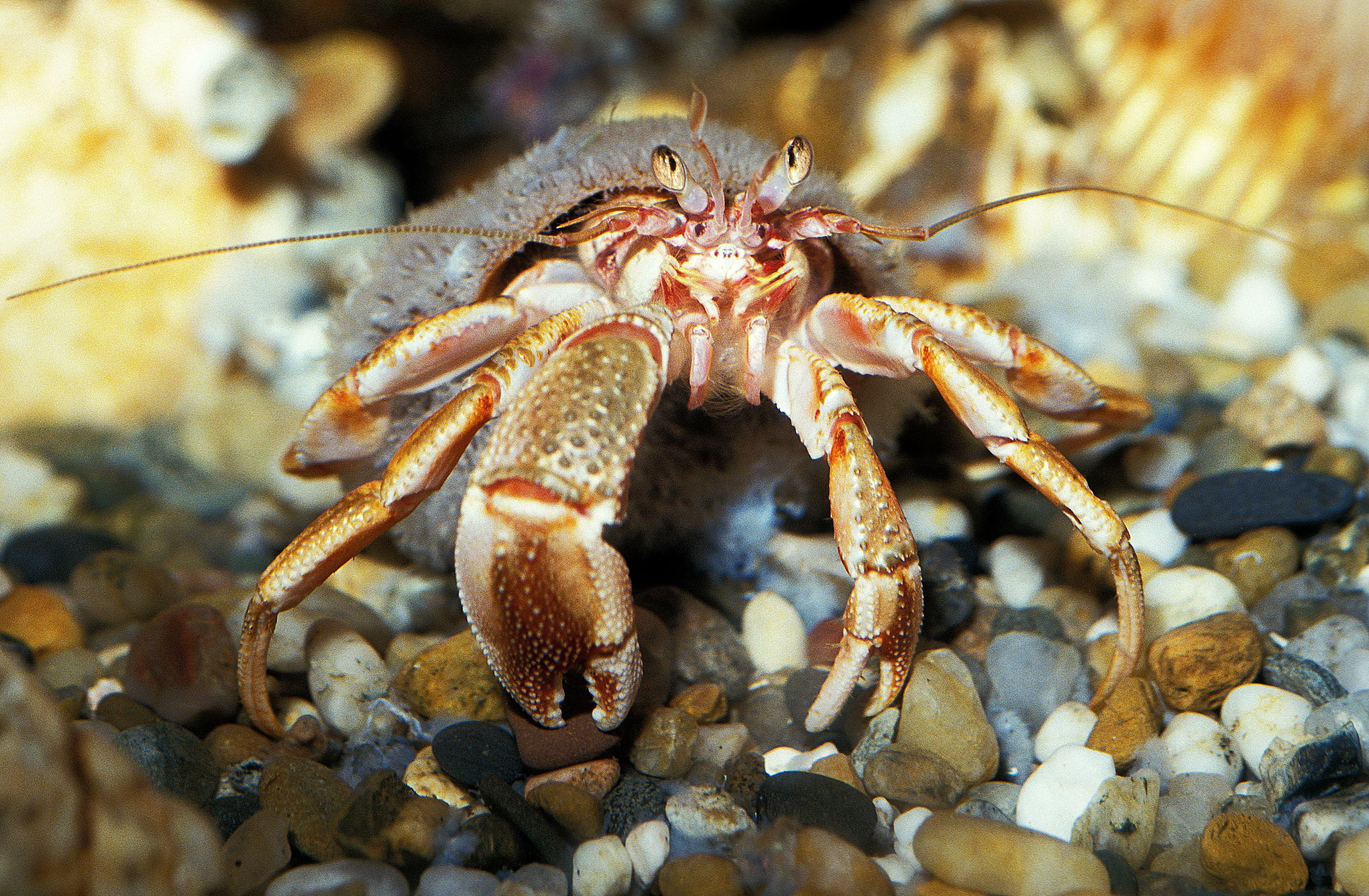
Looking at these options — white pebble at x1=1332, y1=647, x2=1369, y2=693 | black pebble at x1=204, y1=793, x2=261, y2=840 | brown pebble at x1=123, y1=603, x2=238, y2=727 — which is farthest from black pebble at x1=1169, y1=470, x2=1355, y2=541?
brown pebble at x1=123, y1=603, x2=238, y2=727

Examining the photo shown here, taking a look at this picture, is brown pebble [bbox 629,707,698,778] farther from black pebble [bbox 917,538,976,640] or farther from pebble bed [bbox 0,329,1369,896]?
black pebble [bbox 917,538,976,640]

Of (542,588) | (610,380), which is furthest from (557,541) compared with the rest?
(610,380)

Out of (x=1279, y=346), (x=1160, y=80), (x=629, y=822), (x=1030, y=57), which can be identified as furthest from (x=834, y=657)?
(x=1160, y=80)

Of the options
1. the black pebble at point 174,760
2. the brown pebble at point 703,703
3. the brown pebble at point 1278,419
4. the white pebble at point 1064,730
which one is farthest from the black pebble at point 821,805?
the brown pebble at point 1278,419

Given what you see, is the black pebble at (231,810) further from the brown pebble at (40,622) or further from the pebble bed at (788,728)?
the brown pebble at (40,622)

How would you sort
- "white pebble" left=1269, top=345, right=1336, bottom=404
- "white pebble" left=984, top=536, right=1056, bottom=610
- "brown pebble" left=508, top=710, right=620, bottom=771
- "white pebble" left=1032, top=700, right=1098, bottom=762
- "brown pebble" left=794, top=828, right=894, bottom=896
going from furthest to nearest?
"white pebble" left=1269, top=345, right=1336, bottom=404, "white pebble" left=984, top=536, right=1056, bottom=610, "white pebble" left=1032, top=700, right=1098, bottom=762, "brown pebble" left=508, top=710, right=620, bottom=771, "brown pebble" left=794, top=828, right=894, bottom=896

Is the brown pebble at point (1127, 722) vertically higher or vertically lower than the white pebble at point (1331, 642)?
lower
